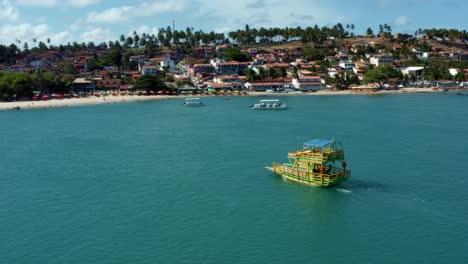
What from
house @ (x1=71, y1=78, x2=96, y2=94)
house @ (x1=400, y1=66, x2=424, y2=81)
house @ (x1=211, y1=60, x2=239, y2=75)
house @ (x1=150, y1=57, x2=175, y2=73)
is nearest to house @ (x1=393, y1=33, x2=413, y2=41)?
house @ (x1=400, y1=66, x2=424, y2=81)

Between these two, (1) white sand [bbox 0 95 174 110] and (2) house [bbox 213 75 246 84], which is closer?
(1) white sand [bbox 0 95 174 110]

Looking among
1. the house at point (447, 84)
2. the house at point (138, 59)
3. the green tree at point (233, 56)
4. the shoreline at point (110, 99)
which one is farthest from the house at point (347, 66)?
the house at point (138, 59)

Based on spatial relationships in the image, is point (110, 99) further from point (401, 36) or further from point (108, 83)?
point (401, 36)

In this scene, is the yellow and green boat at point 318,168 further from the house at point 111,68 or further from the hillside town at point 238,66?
the house at point 111,68

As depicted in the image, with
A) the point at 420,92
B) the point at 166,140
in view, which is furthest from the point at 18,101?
the point at 420,92

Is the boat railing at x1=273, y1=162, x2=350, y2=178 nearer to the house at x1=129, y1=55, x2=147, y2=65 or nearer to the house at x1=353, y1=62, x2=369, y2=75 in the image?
the house at x1=353, y1=62, x2=369, y2=75

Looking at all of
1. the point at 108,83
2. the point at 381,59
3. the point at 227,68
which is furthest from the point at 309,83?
the point at 108,83

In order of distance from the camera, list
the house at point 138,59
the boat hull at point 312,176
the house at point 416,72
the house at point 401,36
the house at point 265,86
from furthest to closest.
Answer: the house at point 401,36, the house at point 138,59, the house at point 416,72, the house at point 265,86, the boat hull at point 312,176
